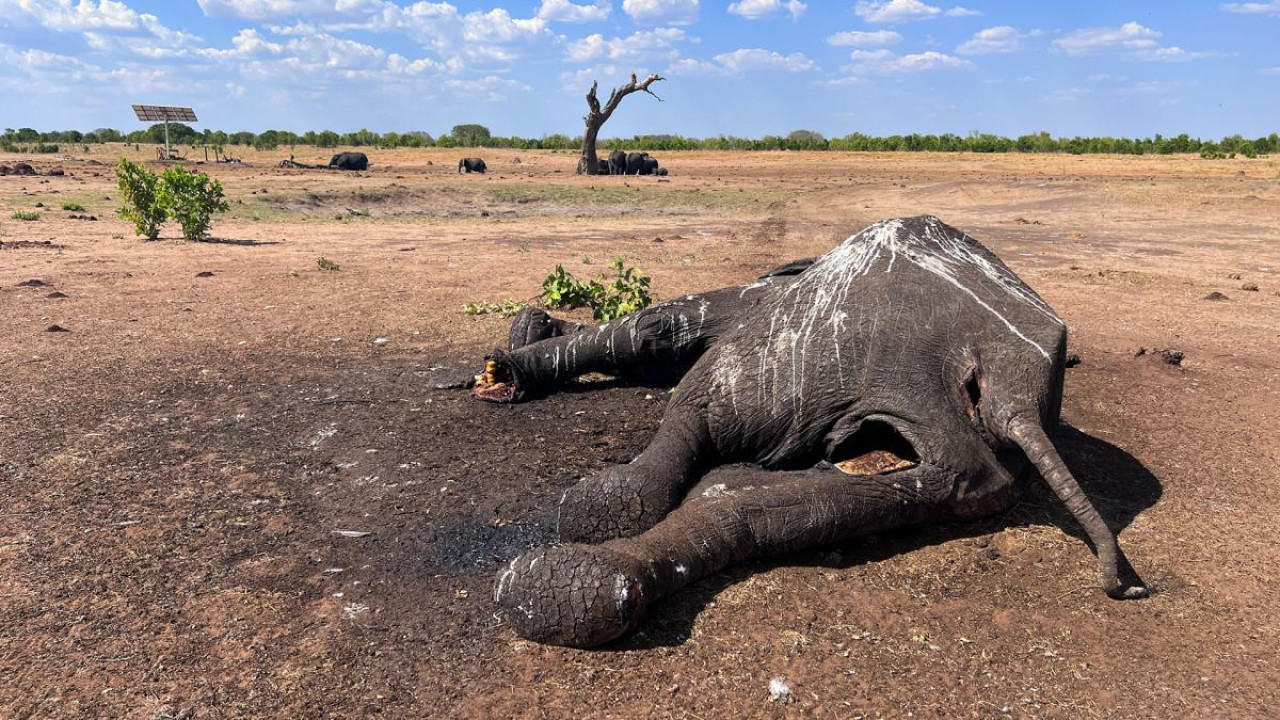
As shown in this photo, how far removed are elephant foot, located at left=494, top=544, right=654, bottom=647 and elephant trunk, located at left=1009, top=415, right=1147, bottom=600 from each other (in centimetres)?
178

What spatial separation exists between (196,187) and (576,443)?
11.1m

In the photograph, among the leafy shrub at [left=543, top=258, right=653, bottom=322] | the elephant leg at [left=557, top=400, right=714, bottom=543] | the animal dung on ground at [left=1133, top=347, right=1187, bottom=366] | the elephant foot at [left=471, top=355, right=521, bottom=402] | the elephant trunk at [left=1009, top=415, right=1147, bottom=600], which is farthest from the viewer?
the leafy shrub at [left=543, top=258, right=653, bottom=322]

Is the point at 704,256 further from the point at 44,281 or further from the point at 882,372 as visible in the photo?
the point at 882,372

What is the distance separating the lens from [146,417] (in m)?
5.52

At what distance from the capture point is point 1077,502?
3.65 m

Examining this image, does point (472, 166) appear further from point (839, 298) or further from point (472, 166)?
point (839, 298)

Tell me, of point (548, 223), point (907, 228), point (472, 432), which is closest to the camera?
point (907, 228)

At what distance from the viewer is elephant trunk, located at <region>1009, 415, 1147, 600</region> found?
3.55 meters

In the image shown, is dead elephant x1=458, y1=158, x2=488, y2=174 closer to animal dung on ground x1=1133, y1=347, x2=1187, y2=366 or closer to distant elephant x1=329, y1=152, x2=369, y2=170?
distant elephant x1=329, y1=152, x2=369, y2=170

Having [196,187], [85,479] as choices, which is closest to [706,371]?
[85,479]

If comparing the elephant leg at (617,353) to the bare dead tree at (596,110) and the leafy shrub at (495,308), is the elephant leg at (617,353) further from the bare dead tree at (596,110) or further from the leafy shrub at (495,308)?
the bare dead tree at (596,110)

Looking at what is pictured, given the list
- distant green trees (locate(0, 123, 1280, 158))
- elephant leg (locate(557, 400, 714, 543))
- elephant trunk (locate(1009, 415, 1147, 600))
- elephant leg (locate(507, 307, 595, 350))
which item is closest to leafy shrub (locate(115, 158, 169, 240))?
elephant leg (locate(507, 307, 595, 350))

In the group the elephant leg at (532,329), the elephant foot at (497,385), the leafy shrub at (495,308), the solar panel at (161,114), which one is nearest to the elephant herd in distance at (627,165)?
the solar panel at (161,114)

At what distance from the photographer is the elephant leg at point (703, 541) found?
3104 mm
